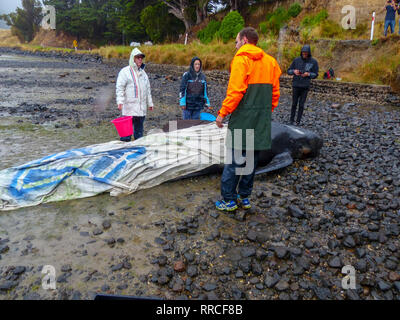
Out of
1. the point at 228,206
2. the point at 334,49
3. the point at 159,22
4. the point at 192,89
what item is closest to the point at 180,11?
the point at 159,22

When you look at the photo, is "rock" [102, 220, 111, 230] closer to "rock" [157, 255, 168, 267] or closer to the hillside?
"rock" [157, 255, 168, 267]

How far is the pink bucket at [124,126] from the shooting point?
15.4ft

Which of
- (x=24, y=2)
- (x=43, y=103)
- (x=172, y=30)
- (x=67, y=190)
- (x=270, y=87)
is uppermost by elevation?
(x=24, y=2)

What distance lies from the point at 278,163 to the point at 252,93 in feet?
6.13

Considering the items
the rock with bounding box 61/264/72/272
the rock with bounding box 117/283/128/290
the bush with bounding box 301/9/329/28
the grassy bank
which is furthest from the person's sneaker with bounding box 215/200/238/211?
the bush with bounding box 301/9/329/28

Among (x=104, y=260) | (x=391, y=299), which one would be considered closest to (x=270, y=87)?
(x=391, y=299)

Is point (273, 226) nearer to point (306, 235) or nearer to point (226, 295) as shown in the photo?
point (306, 235)

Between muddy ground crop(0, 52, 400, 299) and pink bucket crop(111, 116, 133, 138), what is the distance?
1240 mm

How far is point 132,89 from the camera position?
4.92 m

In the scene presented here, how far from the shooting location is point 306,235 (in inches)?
122

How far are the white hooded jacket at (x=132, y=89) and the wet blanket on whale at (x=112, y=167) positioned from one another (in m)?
0.93

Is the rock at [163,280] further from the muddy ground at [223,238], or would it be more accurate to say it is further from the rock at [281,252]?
the rock at [281,252]

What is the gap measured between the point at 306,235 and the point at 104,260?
2.05 metres

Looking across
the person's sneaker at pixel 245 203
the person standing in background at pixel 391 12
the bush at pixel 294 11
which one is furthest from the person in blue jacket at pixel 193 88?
the bush at pixel 294 11
